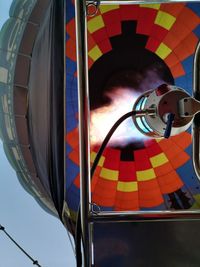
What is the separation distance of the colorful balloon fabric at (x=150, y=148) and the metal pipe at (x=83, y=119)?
1.20ft

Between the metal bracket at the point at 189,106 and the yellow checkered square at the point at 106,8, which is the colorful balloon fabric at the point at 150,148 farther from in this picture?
the metal bracket at the point at 189,106

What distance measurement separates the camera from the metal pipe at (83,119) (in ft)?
1.89

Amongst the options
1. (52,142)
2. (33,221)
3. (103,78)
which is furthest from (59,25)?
(33,221)

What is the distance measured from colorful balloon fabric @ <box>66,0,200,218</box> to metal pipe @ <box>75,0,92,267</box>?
0.36 meters

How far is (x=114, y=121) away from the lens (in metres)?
1.10

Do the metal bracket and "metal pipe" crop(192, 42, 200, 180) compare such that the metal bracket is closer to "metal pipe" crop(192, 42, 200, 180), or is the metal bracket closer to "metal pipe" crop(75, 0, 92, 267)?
"metal pipe" crop(192, 42, 200, 180)

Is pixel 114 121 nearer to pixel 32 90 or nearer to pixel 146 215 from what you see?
pixel 32 90

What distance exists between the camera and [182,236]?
0.85 m

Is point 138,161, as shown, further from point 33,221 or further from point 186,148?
point 33,221

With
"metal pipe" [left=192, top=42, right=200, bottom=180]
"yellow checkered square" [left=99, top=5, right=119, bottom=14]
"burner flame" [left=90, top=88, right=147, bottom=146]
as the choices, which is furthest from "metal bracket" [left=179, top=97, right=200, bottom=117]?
"yellow checkered square" [left=99, top=5, right=119, bottom=14]

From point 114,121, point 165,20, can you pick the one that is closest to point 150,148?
point 114,121

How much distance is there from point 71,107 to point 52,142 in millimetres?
291

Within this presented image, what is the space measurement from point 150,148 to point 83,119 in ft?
1.78

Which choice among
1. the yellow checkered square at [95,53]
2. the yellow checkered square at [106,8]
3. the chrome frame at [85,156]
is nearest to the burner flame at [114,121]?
the yellow checkered square at [95,53]
